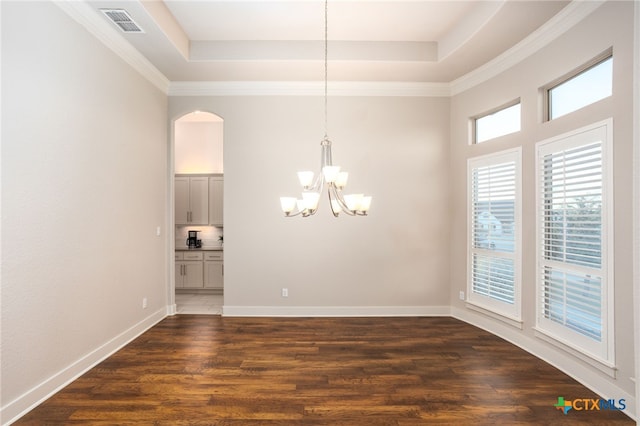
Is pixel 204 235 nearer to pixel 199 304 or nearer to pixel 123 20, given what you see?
pixel 199 304

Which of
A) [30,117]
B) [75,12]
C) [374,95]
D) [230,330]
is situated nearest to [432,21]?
[374,95]

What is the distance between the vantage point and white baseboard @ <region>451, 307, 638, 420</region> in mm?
2453

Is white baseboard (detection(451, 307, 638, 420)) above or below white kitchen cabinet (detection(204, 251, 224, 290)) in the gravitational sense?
below

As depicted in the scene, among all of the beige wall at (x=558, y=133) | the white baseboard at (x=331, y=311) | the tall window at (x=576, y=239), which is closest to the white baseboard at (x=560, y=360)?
the beige wall at (x=558, y=133)

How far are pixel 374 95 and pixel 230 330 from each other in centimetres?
381

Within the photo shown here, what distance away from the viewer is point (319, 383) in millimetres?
2746

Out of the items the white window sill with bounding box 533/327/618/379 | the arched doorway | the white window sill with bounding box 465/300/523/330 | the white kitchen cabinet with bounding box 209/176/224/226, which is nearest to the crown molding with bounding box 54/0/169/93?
the arched doorway

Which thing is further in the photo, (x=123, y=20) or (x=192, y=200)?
(x=192, y=200)

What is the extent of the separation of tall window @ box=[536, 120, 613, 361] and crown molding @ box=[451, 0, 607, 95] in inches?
40.5

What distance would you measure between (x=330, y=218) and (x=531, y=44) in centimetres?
310

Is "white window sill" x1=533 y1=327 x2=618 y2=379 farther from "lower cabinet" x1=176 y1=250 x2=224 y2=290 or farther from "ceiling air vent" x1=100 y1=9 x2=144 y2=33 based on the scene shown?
"ceiling air vent" x1=100 y1=9 x2=144 y2=33

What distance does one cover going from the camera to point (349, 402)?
2.47m

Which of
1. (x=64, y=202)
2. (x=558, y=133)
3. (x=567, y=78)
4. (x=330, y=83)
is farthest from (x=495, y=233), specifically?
(x=64, y=202)

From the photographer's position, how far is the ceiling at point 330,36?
10.6 ft
